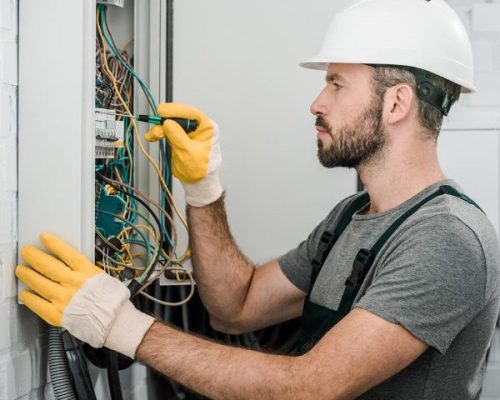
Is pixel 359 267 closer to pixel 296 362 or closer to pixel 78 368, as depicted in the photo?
pixel 296 362

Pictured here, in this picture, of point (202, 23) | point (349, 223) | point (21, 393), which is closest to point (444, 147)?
point (349, 223)

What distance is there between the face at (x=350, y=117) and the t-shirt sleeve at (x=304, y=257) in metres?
0.18

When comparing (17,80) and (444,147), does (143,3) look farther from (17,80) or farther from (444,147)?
(444,147)

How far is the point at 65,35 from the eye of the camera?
3.41 feet

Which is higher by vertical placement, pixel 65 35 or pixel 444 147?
pixel 65 35

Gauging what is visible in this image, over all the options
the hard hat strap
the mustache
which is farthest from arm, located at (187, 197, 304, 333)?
the hard hat strap

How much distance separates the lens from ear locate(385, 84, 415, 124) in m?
1.26

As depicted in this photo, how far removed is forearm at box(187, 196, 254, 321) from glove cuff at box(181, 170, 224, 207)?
0.01 meters

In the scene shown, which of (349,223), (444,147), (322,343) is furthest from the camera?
(444,147)

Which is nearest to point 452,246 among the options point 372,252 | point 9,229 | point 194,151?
point 372,252

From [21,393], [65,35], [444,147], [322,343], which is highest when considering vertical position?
[65,35]

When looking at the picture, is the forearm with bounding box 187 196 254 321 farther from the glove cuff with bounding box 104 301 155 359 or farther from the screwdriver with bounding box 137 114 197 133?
Result: the glove cuff with bounding box 104 301 155 359

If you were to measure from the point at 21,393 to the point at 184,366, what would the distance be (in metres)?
0.30

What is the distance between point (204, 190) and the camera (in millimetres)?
1355
